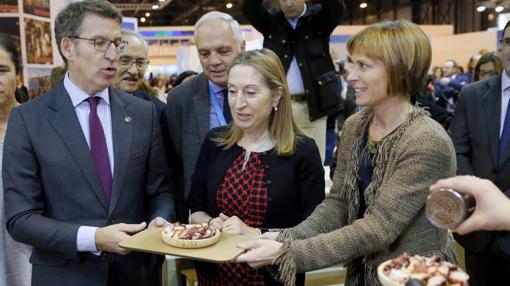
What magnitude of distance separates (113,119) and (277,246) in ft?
2.73

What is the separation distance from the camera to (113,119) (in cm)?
208

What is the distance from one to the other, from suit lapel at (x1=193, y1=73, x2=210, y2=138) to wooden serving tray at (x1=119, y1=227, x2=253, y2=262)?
856mm

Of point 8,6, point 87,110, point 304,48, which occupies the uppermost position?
point 8,6

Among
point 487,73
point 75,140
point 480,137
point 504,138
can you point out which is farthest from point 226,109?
point 487,73

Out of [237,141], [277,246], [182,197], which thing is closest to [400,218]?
[277,246]

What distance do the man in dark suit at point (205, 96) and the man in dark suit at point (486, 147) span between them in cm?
135

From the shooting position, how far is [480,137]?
288cm

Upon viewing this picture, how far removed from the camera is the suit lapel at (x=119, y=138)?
2.00 meters

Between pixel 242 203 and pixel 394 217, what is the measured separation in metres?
0.69

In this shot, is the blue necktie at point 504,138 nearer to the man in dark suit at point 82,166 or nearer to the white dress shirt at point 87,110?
the man in dark suit at point 82,166

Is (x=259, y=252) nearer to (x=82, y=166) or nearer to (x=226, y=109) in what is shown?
(x=82, y=166)

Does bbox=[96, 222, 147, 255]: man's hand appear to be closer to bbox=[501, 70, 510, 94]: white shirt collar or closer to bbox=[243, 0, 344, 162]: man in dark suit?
bbox=[243, 0, 344, 162]: man in dark suit

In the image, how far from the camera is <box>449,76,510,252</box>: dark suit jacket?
2781 mm

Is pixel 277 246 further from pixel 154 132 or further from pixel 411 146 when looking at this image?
pixel 154 132
